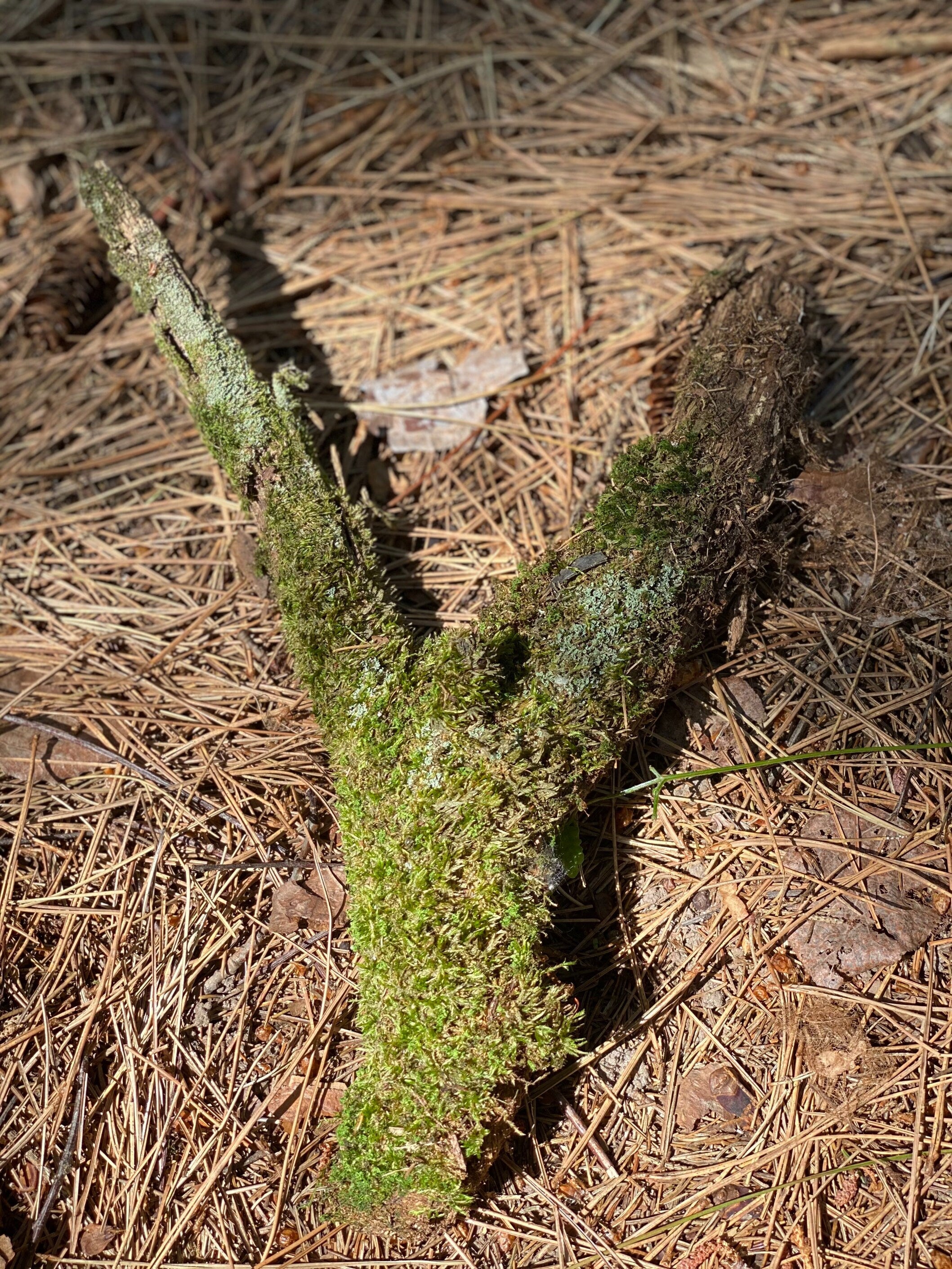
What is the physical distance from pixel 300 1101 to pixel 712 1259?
2.65ft

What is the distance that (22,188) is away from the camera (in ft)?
10.8

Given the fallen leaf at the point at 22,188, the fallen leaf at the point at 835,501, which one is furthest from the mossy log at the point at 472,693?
the fallen leaf at the point at 22,188

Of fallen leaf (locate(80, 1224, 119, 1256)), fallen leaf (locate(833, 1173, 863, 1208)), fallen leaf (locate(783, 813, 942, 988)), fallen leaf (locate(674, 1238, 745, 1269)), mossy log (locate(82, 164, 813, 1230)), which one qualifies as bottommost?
fallen leaf (locate(833, 1173, 863, 1208))

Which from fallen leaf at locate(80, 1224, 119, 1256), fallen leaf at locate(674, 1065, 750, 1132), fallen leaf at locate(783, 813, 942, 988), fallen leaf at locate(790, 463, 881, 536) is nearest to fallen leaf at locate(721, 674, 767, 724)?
fallen leaf at locate(783, 813, 942, 988)

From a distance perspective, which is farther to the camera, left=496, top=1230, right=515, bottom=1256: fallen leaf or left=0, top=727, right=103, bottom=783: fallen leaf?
left=0, top=727, right=103, bottom=783: fallen leaf

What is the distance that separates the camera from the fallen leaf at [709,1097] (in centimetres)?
176

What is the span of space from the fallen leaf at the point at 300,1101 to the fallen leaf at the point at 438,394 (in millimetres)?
1659

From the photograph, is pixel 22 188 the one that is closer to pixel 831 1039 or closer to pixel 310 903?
pixel 310 903

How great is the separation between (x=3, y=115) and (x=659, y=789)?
3446mm

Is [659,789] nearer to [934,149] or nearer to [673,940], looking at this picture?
[673,940]

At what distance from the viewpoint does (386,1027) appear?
5.36 ft

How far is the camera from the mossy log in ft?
5.25

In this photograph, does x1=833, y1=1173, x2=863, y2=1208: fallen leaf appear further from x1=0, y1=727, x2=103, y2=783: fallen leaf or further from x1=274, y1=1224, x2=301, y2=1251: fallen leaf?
x1=0, y1=727, x2=103, y2=783: fallen leaf

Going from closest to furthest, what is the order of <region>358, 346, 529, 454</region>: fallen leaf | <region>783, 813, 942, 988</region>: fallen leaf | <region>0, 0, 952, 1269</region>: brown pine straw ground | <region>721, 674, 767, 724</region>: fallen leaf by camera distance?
1. <region>0, 0, 952, 1269</region>: brown pine straw ground
2. <region>783, 813, 942, 988</region>: fallen leaf
3. <region>721, 674, 767, 724</region>: fallen leaf
4. <region>358, 346, 529, 454</region>: fallen leaf
